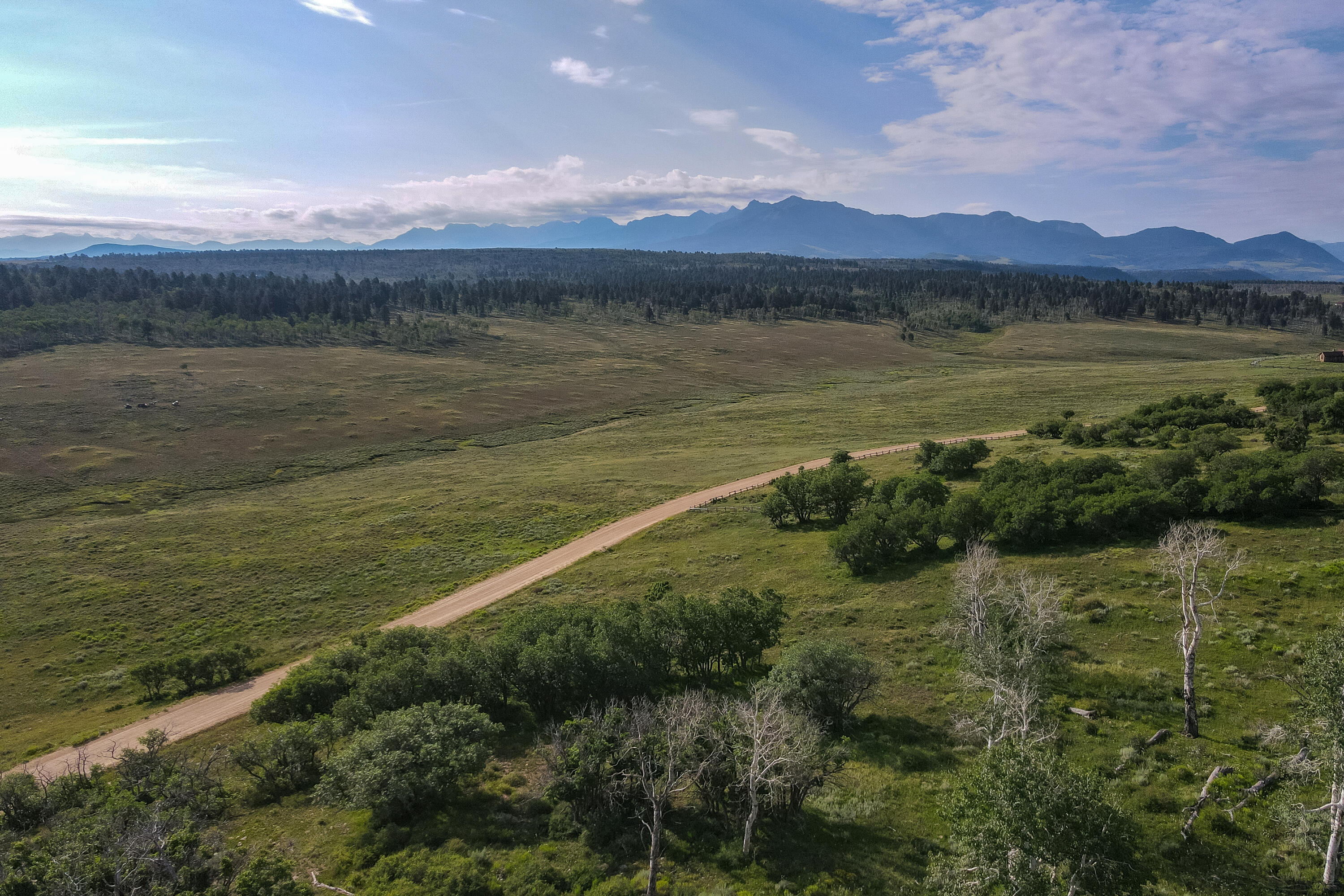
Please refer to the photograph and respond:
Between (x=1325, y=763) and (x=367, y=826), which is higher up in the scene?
(x=1325, y=763)

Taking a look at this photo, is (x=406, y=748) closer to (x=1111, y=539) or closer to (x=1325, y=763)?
(x=1325, y=763)

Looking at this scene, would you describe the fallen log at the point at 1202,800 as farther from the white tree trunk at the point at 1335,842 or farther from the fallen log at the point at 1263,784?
the white tree trunk at the point at 1335,842

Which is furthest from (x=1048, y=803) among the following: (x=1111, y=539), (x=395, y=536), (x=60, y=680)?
(x=395, y=536)

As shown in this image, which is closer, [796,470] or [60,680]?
[60,680]

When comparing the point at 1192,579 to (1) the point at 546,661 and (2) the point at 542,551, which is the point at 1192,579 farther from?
(2) the point at 542,551

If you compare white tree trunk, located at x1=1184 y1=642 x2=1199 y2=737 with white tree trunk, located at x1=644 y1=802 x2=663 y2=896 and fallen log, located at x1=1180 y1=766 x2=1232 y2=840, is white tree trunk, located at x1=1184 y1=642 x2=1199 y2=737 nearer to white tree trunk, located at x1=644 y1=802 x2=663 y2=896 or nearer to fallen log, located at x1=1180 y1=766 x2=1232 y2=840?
fallen log, located at x1=1180 y1=766 x2=1232 y2=840

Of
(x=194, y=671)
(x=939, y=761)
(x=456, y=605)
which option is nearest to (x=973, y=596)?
(x=939, y=761)
